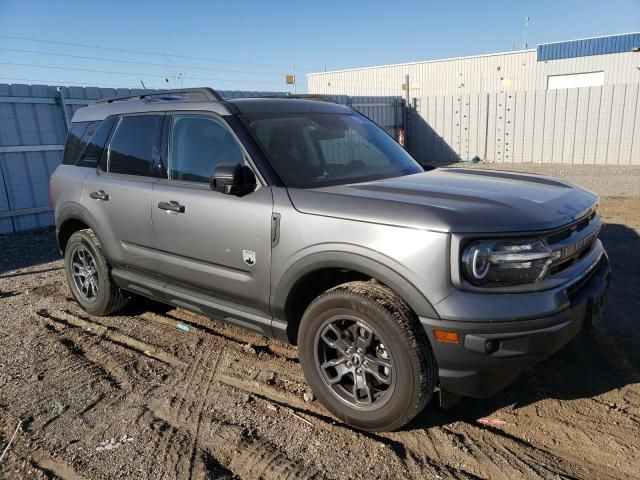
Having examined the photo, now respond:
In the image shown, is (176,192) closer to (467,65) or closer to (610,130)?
(610,130)

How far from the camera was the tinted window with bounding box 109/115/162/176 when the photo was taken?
421 cm

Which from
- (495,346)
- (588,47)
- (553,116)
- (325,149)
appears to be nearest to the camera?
(495,346)

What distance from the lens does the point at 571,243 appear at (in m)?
2.86

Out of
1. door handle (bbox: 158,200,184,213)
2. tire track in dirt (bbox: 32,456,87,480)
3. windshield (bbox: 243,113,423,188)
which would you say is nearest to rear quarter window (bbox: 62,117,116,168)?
door handle (bbox: 158,200,184,213)

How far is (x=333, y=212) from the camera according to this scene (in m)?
2.98

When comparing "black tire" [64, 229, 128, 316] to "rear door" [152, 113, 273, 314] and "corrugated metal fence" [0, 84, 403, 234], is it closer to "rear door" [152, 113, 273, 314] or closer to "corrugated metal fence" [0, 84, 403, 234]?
"rear door" [152, 113, 273, 314]

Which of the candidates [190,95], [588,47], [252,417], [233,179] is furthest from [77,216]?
[588,47]

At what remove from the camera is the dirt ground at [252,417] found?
2.76m

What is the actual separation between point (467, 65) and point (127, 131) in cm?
3117

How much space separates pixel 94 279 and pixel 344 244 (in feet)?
10.4

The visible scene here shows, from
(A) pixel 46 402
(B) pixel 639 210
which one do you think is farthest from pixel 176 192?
(B) pixel 639 210

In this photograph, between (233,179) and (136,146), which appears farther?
(136,146)

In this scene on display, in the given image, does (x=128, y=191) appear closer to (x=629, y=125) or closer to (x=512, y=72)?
(x=629, y=125)

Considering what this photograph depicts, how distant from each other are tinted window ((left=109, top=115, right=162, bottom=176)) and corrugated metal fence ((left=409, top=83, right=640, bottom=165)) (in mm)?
14758
